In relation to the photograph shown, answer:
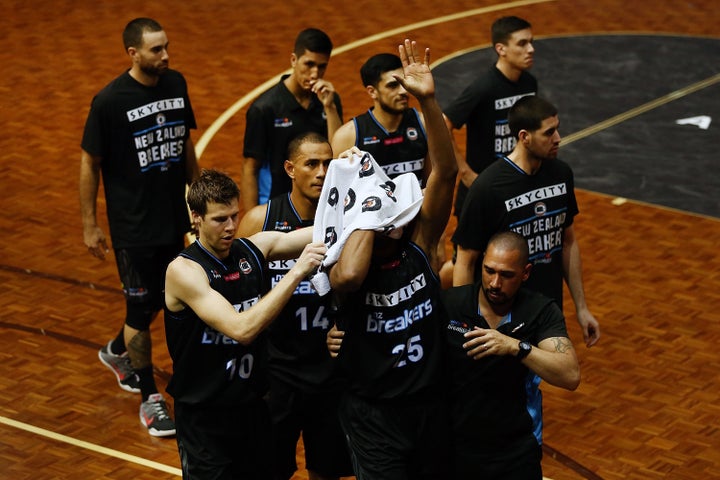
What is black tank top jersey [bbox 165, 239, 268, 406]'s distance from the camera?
557 centimetres

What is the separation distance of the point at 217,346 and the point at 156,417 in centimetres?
234

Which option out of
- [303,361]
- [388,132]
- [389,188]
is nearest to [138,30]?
[388,132]

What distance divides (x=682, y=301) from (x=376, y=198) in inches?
206

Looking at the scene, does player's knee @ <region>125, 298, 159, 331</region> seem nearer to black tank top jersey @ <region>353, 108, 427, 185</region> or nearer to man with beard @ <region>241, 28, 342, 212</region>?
man with beard @ <region>241, 28, 342, 212</region>

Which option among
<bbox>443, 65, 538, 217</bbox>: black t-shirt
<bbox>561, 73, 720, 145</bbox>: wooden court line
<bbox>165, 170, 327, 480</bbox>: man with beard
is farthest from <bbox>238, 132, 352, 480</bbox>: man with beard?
<bbox>561, 73, 720, 145</bbox>: wooden court line

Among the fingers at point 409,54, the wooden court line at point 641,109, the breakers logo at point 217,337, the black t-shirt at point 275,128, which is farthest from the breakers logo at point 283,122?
the wooden court line at point 641,109

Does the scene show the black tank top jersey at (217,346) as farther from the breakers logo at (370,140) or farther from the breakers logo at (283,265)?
the breakers logo at (370,140)

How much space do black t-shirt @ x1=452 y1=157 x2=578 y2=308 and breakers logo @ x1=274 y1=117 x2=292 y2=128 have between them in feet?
6.65

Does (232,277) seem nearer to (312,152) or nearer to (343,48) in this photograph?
(312,152)

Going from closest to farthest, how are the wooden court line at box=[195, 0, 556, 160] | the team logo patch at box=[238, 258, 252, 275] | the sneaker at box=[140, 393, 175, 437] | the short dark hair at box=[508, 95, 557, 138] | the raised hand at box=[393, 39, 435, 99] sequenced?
the raised hand at box=[393, 39, 435, 99]
the team logo patch at box=[238, 258, 252, 275]
the short dark hair at box=[508, 95, 557, 138]
the sneaker at box=[140, 393, 175, 437]
the wooden court line at box=[195, 0, 556, 160]

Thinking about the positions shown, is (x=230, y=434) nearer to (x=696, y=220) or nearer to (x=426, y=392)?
(x=426, y=392)

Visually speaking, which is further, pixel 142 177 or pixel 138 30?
pixel 142 177

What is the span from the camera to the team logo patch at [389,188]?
17.4ft

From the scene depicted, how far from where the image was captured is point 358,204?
528 cm
